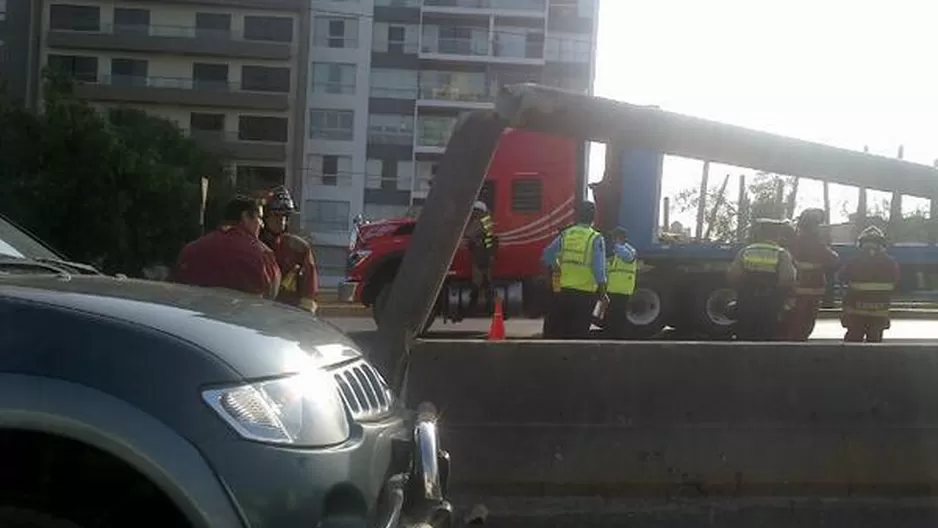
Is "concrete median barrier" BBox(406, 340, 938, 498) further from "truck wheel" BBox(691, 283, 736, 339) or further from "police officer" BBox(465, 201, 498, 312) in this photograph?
"truck wheel" BBox(691, 283, 736, 339)

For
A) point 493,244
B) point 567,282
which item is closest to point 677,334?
point 493,244

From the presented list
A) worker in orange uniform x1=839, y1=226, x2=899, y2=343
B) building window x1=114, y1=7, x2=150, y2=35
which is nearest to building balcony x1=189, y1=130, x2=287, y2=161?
building window x1=114, y1=7, x2=150, y2=35

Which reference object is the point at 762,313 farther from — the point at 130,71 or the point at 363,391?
the point at 130,71

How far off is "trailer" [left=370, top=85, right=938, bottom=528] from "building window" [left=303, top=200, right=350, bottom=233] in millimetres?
59977

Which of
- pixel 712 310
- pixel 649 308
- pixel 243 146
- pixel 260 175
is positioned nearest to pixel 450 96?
pixel 260 175

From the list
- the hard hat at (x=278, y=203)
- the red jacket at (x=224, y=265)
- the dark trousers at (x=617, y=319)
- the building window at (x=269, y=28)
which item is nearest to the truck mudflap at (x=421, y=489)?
the red jacket at (x=224, y=265)

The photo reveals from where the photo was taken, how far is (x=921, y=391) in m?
5.97

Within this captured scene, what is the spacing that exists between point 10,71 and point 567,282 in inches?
2469

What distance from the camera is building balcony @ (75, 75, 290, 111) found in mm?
63594

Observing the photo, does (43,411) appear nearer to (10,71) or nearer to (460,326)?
(460,326)

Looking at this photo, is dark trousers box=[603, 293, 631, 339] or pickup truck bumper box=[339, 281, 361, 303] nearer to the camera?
dark trousers box=[603, 293, 631, 339]

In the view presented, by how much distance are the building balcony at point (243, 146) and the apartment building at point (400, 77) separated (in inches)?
85.2

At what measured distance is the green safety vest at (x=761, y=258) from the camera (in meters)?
11.1

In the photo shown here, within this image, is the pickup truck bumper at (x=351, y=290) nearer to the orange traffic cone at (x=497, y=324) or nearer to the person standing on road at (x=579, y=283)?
the orange traffic cone at (x=497, y=324)
